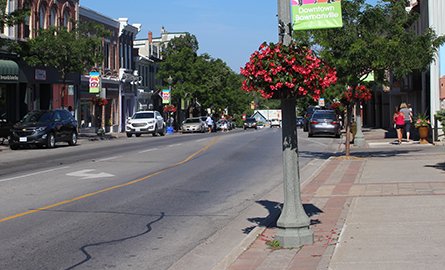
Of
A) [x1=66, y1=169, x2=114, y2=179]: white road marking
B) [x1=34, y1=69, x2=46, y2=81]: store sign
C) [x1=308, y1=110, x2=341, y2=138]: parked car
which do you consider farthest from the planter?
[x1=34, y1=69, x2=46, y2=81]: store sign

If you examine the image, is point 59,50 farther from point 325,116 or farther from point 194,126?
point 194,126

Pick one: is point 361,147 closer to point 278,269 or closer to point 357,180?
point 357,180

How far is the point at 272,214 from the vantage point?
1066cm

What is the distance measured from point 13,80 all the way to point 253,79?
94.3ft

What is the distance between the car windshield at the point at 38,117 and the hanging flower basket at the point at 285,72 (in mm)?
22972

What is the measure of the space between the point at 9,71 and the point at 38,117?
5.47 m

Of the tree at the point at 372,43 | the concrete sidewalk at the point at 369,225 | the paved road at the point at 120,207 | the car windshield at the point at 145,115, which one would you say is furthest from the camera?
the car windshield at the point at 145,115

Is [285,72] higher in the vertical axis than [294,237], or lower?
higher

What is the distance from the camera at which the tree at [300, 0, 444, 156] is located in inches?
738

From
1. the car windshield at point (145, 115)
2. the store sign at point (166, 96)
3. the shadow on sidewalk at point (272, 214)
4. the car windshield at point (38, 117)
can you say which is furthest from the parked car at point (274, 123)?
the shadow on sidewalk at point (272, 214)

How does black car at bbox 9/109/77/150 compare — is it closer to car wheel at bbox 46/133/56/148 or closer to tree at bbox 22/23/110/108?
car wheel at bbox 46/133/56/148

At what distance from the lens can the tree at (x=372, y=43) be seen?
61.5 feet

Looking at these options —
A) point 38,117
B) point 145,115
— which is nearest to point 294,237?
point 38,117

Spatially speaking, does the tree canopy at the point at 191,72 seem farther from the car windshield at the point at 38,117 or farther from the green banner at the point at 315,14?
the green banner at the point at 315,14
